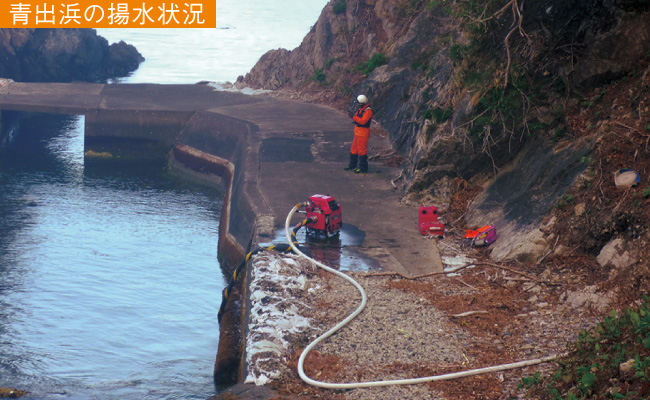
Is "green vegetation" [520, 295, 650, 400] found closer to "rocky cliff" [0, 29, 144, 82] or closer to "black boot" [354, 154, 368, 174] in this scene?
"black boot" [354, 154, 368, 174]

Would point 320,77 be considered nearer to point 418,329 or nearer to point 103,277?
point 103,277

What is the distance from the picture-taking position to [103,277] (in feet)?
46.2

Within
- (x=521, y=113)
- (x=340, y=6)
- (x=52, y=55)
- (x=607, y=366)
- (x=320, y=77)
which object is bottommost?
(x=607, y=366)

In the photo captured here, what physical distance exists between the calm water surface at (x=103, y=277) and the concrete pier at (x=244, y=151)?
781 millimetres

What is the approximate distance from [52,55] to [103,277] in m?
26.7

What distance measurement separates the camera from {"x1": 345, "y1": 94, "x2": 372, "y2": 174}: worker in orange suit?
14711mm

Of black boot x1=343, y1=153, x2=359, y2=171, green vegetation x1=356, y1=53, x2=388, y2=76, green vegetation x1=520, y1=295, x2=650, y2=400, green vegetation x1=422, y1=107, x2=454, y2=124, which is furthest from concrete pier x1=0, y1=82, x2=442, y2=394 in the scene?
green vegetation x1=520, y1=295, x2=650, y2=400

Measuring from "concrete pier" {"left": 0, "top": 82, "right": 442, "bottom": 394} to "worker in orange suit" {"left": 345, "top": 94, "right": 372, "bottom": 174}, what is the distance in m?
0.23

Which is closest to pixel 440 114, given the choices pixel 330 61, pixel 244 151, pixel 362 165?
pixel 362 165

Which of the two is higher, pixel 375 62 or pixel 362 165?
pixel 375 62

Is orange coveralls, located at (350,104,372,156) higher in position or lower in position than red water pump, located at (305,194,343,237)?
higher

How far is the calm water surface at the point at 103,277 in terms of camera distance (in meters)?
10.5

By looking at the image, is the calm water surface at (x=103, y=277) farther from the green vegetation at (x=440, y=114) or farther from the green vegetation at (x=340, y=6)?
the green vegetation at (x=340, y=6)

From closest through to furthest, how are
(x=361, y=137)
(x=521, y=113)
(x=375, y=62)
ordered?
(x=521, y=113), (x=361, y=137), (x=375, y=62)
